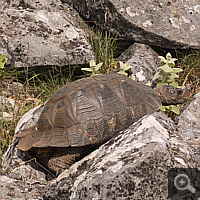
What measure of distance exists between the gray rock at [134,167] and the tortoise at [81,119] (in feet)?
1.14

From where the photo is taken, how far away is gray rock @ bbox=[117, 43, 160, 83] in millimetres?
4207

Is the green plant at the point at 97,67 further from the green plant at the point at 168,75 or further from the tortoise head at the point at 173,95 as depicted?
the tortoise head at the point at 173,95

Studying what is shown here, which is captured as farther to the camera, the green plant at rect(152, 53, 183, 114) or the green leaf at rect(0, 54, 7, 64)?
the green leaf at rect(0, 54, 7, 64)

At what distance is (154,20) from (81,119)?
2773 mm

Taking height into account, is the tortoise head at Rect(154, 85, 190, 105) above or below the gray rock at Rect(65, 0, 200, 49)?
below

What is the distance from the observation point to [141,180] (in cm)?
180

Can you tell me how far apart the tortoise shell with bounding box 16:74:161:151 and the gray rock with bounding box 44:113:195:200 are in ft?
1.27

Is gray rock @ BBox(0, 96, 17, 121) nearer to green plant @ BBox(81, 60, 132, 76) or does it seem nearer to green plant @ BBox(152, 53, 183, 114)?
green plant @ BBox(81, 60, 132, 76)

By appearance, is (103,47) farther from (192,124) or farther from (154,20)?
(192,124)

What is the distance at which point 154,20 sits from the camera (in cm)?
Answer: 443

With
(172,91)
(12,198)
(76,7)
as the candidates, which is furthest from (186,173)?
(76,7)

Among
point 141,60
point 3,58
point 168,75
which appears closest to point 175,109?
point 168,75

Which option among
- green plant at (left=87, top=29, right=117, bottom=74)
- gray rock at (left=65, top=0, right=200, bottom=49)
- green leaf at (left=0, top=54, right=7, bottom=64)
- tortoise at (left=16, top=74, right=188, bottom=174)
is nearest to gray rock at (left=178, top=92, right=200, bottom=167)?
tortoise at (left=16, top=74, right=188, bottom=174)

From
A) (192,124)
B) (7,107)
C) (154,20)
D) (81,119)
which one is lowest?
A: (7,107)
